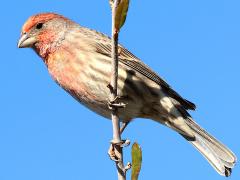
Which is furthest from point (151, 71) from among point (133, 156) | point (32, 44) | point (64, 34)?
point (133, 156)

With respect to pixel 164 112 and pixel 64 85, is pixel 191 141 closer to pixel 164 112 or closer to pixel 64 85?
pixel 164 112

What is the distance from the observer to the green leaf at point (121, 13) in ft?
11.7

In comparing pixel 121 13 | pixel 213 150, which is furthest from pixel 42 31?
pixel 121 13

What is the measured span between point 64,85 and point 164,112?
5.06 feet

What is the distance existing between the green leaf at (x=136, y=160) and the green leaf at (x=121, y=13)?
0.85 meters

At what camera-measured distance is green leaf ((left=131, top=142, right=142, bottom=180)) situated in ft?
10.8

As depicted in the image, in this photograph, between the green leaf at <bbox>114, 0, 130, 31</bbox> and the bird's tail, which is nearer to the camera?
the green leaf at <bbox>114, 0, 130, 31</bbox>

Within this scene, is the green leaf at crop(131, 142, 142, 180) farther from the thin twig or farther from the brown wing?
the brown wing

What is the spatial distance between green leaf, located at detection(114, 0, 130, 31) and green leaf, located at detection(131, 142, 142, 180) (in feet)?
2.81

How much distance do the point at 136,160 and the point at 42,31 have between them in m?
5.98

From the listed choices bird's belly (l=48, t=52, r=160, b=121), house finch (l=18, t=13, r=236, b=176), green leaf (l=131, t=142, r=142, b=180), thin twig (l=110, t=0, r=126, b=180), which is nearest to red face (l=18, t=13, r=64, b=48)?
house finch (l=18, t=13, r=236, b=176)

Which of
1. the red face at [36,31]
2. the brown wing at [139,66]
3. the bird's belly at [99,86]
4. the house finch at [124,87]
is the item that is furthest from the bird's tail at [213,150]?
the red face at [36,31]

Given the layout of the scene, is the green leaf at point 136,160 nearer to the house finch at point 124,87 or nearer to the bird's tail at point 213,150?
the house finch at point 124,87

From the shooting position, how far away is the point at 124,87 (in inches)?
292
